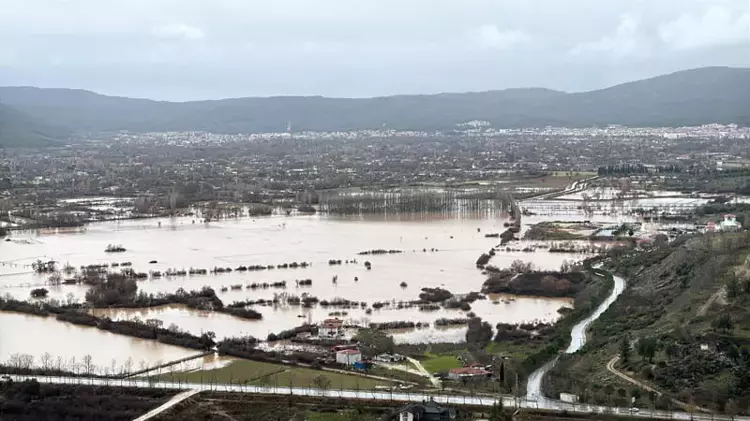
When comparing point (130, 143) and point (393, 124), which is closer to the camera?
point (130, 143)

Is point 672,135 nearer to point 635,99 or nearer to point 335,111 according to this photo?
point 635,99

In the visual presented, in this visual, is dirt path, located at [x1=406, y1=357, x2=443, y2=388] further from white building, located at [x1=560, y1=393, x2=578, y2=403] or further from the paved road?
white building, located at [x1=560, y1=393, x2=578, y2=403]

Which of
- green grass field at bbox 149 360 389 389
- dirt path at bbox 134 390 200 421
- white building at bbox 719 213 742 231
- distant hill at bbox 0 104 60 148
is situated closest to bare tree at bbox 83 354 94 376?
green grass field at bbox 149 360 389 389

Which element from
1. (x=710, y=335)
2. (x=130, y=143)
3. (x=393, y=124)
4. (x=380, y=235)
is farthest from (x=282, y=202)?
(x=393, y=124)

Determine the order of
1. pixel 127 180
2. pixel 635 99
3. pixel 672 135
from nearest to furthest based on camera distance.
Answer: pixel 127 180 < pixel 672 135 < pixel 635 99

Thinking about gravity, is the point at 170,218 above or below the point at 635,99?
below

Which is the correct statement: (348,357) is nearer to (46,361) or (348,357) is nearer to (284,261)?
(46,361)

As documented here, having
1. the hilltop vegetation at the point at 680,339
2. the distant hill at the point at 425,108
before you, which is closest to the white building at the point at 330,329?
the hilltop vegetation at the point at 680,339
